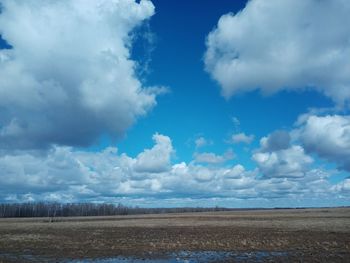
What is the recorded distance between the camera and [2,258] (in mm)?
24812

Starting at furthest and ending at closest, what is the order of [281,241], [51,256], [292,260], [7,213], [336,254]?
[7,213] → [281,241] → [51,256] → [336,254] → [292,260]

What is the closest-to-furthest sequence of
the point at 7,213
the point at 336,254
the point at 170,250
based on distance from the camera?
1. the point at 336,254
2. the point at 170,250
3. the point at 7,213

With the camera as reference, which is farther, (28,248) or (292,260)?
(28,248)

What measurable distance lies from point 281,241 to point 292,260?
10744mm

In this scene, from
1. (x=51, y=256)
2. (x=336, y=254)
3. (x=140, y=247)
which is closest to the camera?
(x=336, y=254)

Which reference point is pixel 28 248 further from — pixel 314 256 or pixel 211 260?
pixel 314 256

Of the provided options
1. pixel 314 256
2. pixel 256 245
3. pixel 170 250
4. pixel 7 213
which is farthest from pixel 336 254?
pixel 7 213

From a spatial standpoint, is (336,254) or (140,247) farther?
(140,247)

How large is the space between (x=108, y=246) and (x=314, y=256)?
56.5ft

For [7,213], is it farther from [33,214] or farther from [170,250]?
[170,250]

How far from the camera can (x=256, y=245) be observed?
30.5m

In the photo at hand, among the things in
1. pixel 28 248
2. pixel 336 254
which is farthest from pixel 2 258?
pixel 336 254

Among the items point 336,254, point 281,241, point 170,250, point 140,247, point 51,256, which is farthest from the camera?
point 281,241

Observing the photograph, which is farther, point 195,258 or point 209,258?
point 195,258
